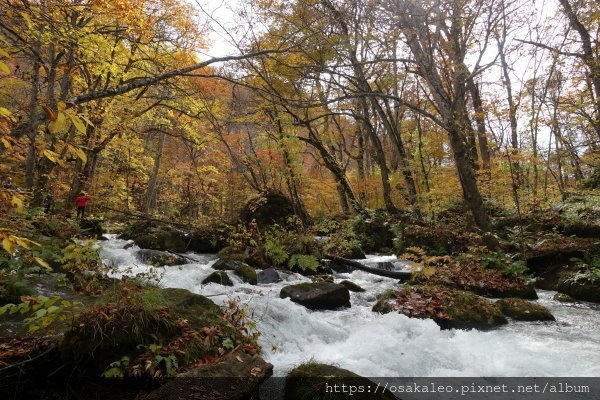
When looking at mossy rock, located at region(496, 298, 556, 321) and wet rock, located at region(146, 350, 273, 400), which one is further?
mossy rock, located at region(496, 298, 556, 321)

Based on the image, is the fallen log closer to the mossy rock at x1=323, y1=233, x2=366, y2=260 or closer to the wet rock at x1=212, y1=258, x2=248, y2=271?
the mossy rock at x1=323, y1=233, x2=366, y2=260

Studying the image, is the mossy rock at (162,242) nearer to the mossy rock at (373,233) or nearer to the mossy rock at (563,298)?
the mossy rock at (373,233)

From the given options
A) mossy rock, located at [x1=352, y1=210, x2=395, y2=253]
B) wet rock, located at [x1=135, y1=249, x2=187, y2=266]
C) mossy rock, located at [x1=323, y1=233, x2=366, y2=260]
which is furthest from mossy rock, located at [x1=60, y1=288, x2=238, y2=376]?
mossy rock, located at [x1=352, y1=210, x2=395, y2=253]

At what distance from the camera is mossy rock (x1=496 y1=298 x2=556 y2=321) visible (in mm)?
6551

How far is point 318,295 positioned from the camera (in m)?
7.43

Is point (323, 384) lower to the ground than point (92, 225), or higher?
lower

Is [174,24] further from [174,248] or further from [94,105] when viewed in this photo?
[174,248]

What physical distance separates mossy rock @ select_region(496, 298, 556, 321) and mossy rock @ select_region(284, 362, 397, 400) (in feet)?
13.8

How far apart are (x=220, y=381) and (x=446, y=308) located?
15.4ft

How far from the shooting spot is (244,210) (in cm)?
1441

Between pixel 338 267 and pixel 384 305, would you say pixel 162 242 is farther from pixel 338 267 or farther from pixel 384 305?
pixel 384 305

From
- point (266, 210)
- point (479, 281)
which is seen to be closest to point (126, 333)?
point (479, 281)

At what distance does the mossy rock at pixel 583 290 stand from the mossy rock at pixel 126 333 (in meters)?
7.50

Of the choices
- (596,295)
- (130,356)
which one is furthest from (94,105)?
(596,295)
